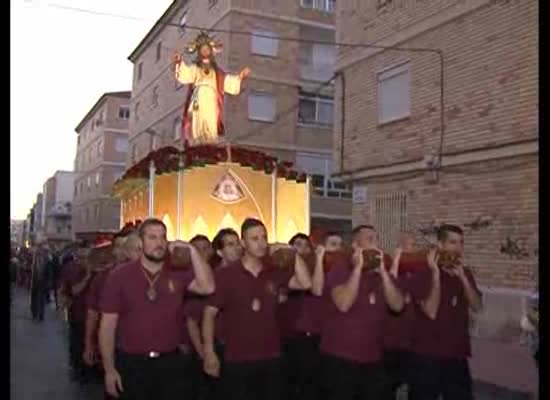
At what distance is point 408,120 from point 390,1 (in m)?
2.65

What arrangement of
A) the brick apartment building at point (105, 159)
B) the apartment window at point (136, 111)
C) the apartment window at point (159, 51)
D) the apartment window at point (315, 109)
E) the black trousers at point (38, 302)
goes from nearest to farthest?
1. the black trousers at point (38, 302)
2. the apartment window at point (315, 109)
3. the apartment window at point (159, 51)
4. the apartment window at point (136, 111)
5. the brick apartment building at point (105, 159)

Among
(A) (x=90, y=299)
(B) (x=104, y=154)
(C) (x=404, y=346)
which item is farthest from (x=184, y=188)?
(B) (x=104, y=154)

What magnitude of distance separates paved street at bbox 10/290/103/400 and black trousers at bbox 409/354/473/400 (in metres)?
3.86

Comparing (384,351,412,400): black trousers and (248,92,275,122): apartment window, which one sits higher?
(248,92,275,122): apartment window

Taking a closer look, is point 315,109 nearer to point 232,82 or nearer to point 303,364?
point 232,82

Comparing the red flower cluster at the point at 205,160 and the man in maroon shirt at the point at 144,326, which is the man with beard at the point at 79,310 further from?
the man in maroon shirt at the point at 144,326

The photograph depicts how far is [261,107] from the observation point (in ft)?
92.2

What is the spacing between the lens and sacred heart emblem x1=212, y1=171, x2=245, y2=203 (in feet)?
27.2

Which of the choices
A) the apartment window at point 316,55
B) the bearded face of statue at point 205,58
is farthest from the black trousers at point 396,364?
the apartment window at point 316,55

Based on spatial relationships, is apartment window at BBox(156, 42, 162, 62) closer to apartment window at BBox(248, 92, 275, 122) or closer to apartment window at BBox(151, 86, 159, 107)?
apartment window at BBox(151, 86, 159, 107)

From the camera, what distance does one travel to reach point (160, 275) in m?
5.06

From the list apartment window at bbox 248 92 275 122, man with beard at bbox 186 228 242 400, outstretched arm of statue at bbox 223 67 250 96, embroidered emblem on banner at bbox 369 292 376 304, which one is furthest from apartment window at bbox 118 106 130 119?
embroidered emblem on banner at bbox 369 292 376 304

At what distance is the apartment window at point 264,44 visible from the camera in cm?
2755

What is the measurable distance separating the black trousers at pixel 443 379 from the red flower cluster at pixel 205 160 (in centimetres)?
335
